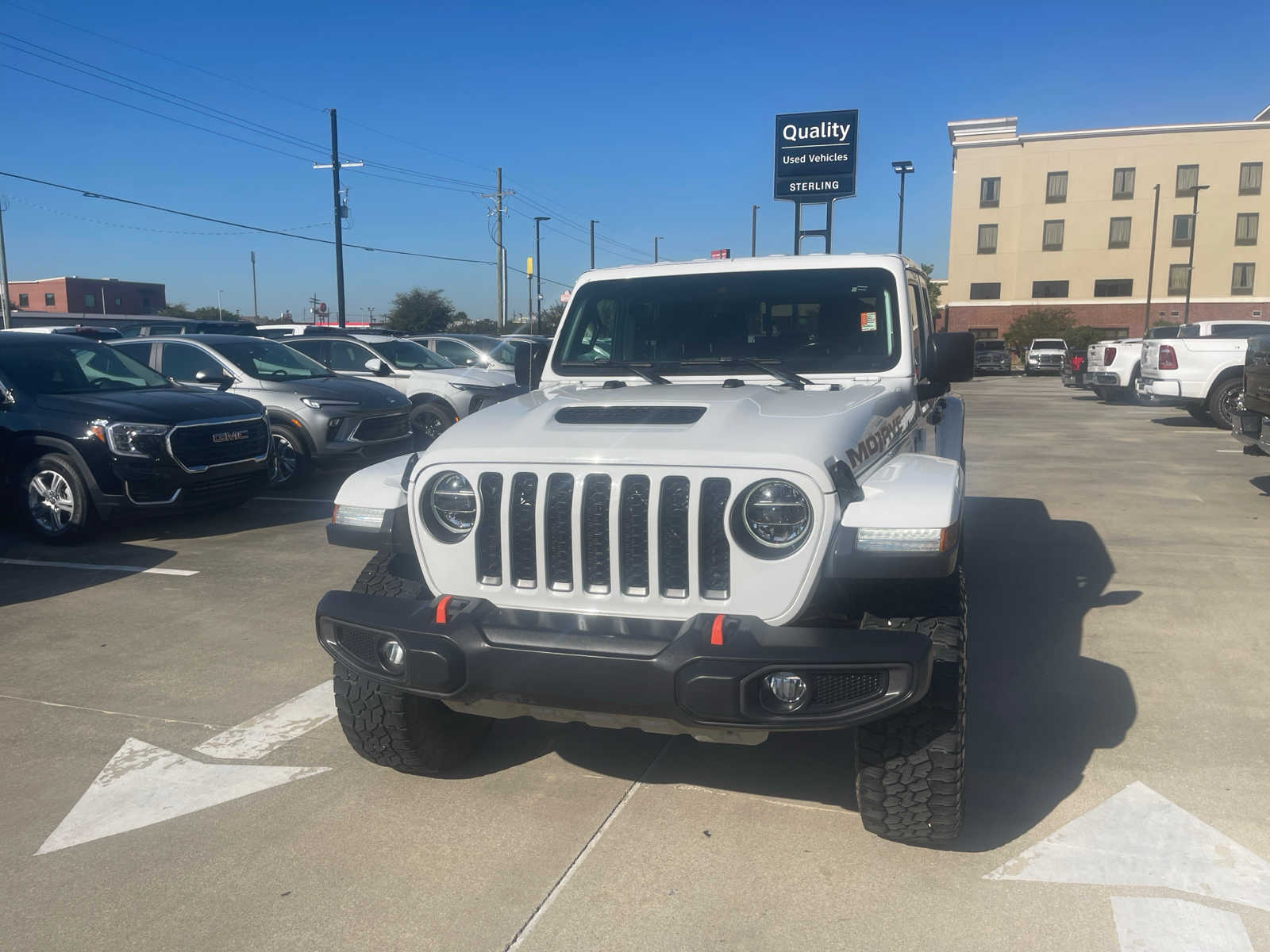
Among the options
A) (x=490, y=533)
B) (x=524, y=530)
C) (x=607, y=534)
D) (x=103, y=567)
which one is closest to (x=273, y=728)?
(x=490, y=533)

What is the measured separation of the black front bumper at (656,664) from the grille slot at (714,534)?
0.15 meters

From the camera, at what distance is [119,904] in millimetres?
2885

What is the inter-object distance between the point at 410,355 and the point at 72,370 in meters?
6.31

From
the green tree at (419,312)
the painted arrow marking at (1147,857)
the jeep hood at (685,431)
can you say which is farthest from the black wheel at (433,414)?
the green tree at (419,312)

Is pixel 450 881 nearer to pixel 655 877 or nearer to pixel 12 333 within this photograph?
pixel 655 877

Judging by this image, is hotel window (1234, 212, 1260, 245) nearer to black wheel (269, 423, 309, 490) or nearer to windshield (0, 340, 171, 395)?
black wheel (269, 423, 309, 490)

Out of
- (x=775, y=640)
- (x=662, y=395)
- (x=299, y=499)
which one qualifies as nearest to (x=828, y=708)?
(x=775, y=640)

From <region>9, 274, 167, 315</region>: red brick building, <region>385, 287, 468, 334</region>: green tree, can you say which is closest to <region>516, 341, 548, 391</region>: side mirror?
<region>385, 287, 468, 334</region>: green tree

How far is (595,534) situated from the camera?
117 inches

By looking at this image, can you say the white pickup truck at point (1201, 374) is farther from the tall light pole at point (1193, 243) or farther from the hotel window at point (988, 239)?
the hotel window at point (988, 239)

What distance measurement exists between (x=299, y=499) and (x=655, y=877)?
24.6 feet

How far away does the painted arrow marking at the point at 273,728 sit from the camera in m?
3.92

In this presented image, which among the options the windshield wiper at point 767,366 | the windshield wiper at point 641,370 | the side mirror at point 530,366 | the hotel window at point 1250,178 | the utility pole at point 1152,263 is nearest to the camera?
the windshield wiper at point 767,366

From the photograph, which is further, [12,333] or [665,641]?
[12,333]
